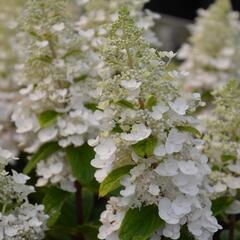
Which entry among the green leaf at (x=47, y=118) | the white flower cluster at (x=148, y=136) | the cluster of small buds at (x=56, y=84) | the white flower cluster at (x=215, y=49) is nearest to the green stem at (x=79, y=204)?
the cluster of small buds at (x=56, y=84)

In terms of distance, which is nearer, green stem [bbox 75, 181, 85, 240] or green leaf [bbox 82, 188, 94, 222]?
green stem [bbox 75, 181, 85, 240]

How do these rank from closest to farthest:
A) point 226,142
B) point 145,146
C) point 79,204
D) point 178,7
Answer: point 145,146
point 226,142
point 79,204
point 178,7

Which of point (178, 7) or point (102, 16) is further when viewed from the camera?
point (178, 7)

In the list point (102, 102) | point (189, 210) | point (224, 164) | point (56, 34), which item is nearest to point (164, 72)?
point (102, 102)

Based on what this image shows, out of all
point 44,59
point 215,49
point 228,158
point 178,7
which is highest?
point 44,59

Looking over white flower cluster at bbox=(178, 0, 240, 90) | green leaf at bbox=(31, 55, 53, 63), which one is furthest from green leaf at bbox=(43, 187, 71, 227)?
white flower cluster at bbox=(178, 0, 240, 90)

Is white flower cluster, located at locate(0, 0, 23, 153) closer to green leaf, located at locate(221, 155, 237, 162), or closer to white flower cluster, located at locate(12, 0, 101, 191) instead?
white flower cluster, located at locate(12, 0, 101, 191)

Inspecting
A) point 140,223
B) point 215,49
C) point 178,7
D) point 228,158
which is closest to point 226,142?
point 228,158

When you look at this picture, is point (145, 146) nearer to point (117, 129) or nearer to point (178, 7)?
point (117, 129)
